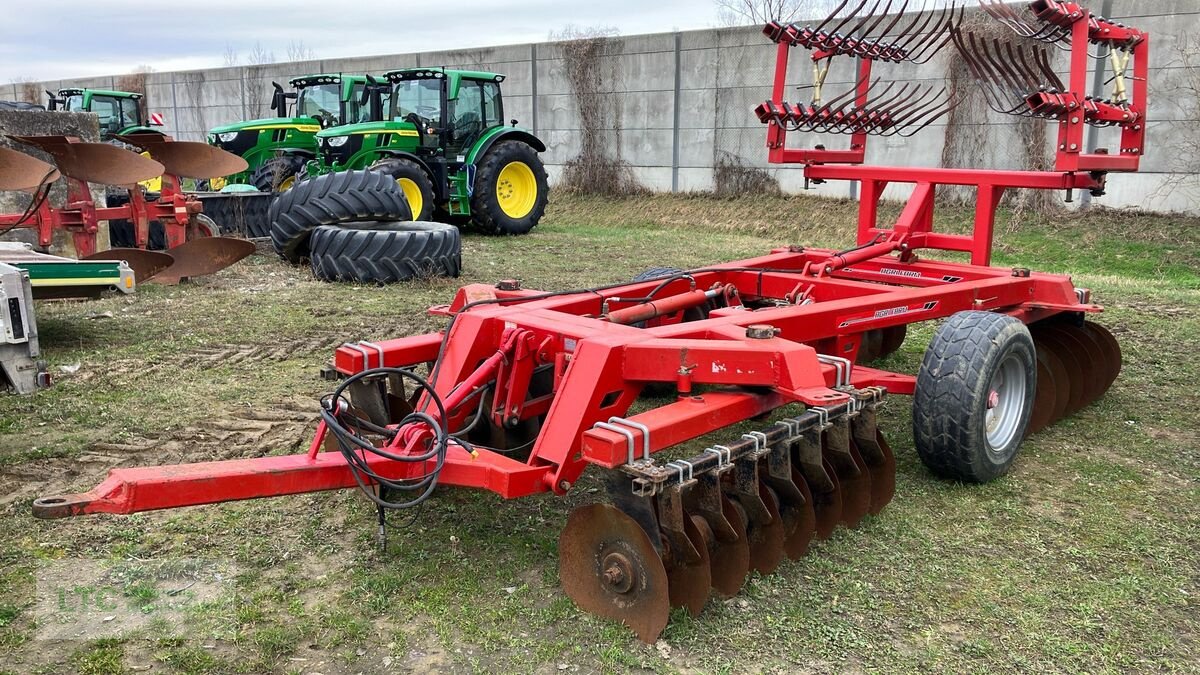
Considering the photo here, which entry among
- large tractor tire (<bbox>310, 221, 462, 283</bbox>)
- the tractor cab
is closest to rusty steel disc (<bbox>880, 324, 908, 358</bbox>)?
large tractor tire (<bbox>310, 221, 462, 283</bbox>)

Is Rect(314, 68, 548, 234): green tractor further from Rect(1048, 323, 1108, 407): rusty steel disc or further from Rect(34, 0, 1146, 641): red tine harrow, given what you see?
Rect(1048, 323, 1108, 407): rusty steel disc

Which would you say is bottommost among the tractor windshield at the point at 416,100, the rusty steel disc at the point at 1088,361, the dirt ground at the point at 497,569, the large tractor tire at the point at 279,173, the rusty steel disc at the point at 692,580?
the dirt ground at the point at 497,569

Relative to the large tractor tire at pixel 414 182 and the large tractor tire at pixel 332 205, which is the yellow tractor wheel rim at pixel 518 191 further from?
the large tractor tire at pixel 332 205

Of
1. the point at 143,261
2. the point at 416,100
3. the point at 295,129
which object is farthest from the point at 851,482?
the point at 295,129

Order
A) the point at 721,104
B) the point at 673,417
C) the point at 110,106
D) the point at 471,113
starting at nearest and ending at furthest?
the point at 673,417 → the point at 471,113 → the point at 721,104 → the point at 110,106

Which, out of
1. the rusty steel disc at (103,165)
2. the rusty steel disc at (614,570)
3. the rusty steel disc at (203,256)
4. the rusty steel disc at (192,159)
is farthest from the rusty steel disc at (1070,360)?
the rusty steel disc at (203,256)

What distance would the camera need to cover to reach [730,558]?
9.18ft

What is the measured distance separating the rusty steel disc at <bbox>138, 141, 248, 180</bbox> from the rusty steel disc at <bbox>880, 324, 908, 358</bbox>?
4.99 meters

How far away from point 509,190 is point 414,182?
1920 millimetres

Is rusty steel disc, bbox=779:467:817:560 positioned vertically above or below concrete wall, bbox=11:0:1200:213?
below

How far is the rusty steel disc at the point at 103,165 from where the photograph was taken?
6410 millimetres

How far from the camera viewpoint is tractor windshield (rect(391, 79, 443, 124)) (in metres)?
11.6

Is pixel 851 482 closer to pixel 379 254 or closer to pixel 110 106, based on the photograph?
pixel 379 254

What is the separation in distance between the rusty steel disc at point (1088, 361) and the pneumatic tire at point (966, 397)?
1.14 metres
